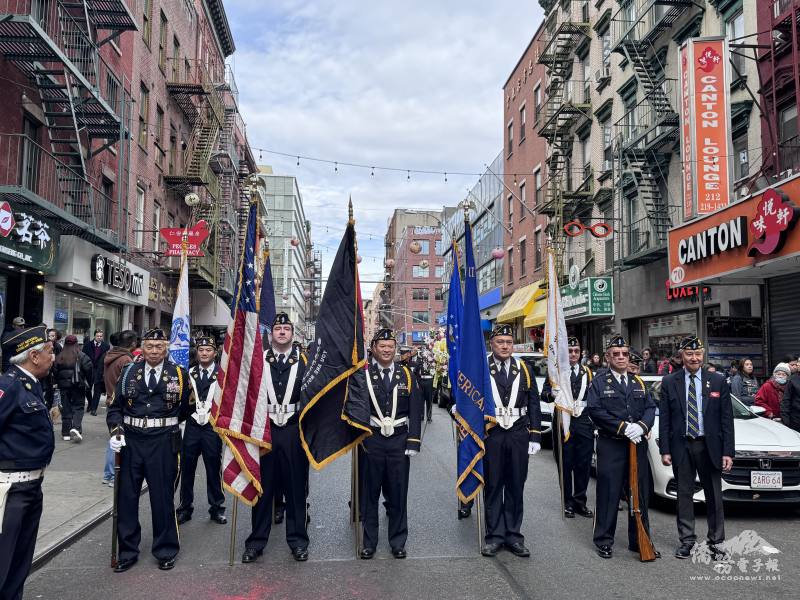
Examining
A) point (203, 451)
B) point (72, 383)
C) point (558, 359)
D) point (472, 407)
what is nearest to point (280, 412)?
point (203, 451)

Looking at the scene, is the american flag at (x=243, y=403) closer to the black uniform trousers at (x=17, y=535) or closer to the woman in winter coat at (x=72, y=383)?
the black uniform trousers at (x=17, y=535)

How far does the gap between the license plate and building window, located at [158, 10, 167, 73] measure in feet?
77.4

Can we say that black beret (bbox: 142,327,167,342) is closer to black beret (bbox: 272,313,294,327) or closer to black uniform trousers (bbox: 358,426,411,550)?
black beret (bbox: 272,313,294,327)

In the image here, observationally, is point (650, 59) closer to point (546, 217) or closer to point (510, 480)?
point (546, 217)

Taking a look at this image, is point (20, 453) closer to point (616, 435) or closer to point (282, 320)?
point (282, 320)

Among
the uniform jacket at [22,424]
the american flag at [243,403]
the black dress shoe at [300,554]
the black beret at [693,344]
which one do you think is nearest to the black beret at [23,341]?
the uniform jacket at [22,424]

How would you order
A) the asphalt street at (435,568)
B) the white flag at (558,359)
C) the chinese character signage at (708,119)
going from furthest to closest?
the chinese character signage at (708,119) < the white flag at (558,359) < the asphalt street at (435,568)

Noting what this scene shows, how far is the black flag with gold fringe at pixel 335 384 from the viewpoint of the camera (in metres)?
6.38

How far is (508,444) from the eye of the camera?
266 inches

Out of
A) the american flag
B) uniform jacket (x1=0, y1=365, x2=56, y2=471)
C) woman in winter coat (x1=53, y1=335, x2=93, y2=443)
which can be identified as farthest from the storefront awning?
uniform jacket (x1=0, y1=365, x2=56, y2=471)

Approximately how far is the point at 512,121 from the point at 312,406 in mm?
33606

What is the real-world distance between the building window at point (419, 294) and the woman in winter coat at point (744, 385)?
3422 inches

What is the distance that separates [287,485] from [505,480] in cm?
213

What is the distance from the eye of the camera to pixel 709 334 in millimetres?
16094
